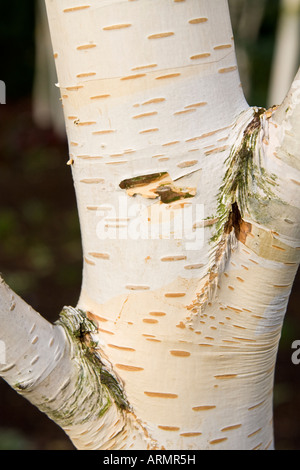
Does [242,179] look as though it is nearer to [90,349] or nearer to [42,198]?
[90,349]

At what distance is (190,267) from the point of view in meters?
1.02

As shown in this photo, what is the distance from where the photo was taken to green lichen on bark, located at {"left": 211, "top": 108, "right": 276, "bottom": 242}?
963mm

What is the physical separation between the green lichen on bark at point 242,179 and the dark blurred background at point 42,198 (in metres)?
2.74

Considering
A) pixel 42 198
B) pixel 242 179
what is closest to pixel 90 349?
pixel 242 179

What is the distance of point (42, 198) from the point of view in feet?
25.0

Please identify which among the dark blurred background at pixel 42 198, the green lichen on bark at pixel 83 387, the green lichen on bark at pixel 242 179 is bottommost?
the dark blurred background at pixel 42 198

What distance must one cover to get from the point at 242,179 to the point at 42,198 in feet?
22.5

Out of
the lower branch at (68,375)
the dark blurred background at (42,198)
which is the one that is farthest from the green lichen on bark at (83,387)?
the dark blurred background at (42,198)

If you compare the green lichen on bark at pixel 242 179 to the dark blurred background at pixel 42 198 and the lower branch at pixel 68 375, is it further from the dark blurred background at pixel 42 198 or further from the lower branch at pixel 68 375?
the dark blurred background at pixel 42 198

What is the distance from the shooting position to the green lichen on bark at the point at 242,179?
963mm

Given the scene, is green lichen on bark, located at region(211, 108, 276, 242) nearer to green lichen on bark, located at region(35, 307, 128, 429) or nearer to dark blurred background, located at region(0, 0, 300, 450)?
green lichen on bark, located at region(35, 307, 128, 429)

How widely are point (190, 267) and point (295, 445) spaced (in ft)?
9.12
